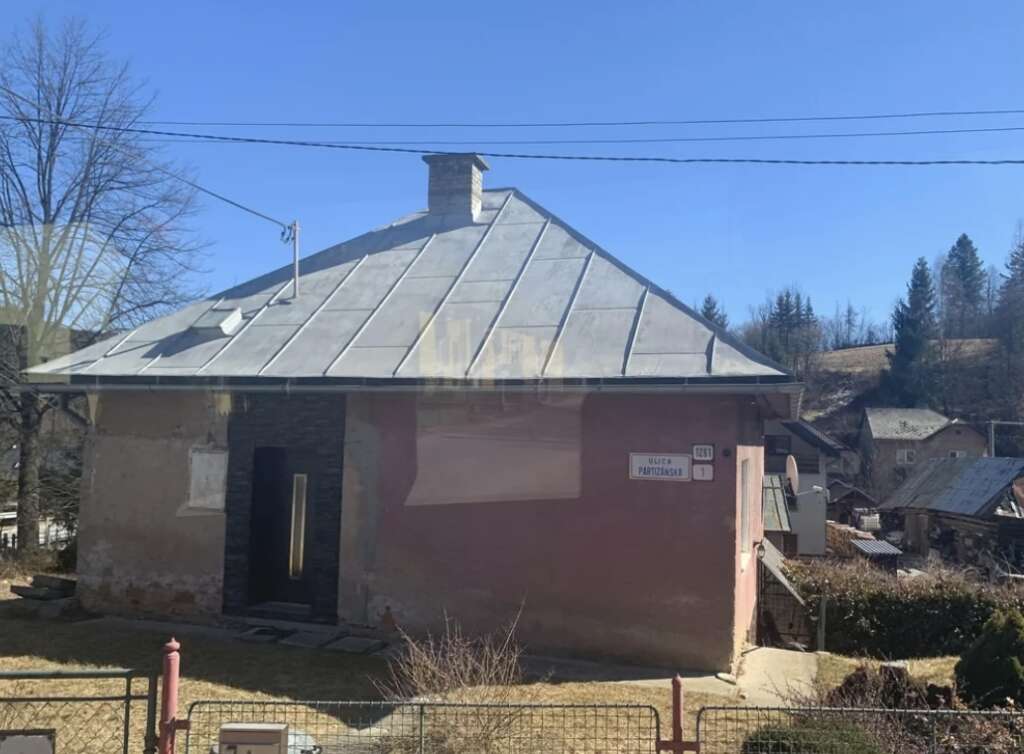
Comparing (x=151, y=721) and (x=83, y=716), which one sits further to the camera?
(x=83, y=716)

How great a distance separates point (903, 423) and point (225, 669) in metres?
65.8

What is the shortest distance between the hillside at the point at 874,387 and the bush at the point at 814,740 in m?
73.7

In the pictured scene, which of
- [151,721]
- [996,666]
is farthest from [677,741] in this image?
[996,666]

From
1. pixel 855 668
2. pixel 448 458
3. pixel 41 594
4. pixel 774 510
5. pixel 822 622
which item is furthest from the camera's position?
pixel 774 510

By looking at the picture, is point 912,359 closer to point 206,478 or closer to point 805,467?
point 805,467

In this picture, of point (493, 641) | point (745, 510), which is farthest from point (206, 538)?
point (745, 510)

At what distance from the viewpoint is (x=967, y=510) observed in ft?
114

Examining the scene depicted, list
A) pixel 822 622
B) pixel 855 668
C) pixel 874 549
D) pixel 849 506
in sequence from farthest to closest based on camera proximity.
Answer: pixel 849 506
pixel 874 549
pixel 822 622
pixel 855 668

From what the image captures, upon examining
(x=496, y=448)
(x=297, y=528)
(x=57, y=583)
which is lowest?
(x=57, y=583)

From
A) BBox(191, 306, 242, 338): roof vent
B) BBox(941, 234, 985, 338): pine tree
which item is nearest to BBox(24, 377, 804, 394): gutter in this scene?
BBox(191, 306, 242, 338): roof vent

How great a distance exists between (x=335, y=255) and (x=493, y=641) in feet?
22.4

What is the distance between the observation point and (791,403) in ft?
33.5

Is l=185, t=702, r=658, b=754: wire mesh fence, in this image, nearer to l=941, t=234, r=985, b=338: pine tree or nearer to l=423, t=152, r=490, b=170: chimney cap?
l=423, t=152, r=490, b=170: chimney cap

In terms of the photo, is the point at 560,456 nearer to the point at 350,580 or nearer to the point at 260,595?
the point at 350,580
